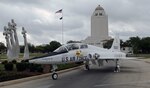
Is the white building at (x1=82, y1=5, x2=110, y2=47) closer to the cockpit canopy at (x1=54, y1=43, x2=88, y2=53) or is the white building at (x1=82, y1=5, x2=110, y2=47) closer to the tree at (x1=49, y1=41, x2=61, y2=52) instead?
the tree at (x1=49, y1=41, x2=61, y2=52)

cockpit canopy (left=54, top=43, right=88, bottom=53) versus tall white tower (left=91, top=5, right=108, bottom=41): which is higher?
tall white tower (left=91, top=5, right=108, bottom=41)

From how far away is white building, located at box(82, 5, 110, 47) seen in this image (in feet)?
511

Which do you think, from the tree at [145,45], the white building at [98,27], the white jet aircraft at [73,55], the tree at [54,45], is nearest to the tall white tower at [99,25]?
the white building at [98,27]

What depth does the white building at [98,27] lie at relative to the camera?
155750 millimetres

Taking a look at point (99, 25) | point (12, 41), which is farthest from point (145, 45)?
point (12, 41)

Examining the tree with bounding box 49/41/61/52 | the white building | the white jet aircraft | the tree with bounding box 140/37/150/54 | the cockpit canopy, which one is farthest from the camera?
the white building

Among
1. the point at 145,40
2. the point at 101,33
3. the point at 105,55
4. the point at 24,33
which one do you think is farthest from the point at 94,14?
the point at 105,55

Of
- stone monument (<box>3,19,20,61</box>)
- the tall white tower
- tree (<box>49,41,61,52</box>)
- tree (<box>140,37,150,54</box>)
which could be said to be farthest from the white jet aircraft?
the tall white tower

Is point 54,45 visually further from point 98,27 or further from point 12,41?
point 12,41

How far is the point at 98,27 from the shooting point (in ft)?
513

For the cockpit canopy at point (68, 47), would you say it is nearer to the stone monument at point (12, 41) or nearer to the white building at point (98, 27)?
the stone monument at point (12, 41)

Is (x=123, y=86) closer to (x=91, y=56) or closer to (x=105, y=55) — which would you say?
(x=91, y=56)

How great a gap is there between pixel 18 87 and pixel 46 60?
5.27 m

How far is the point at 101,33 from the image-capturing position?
157625 mm
